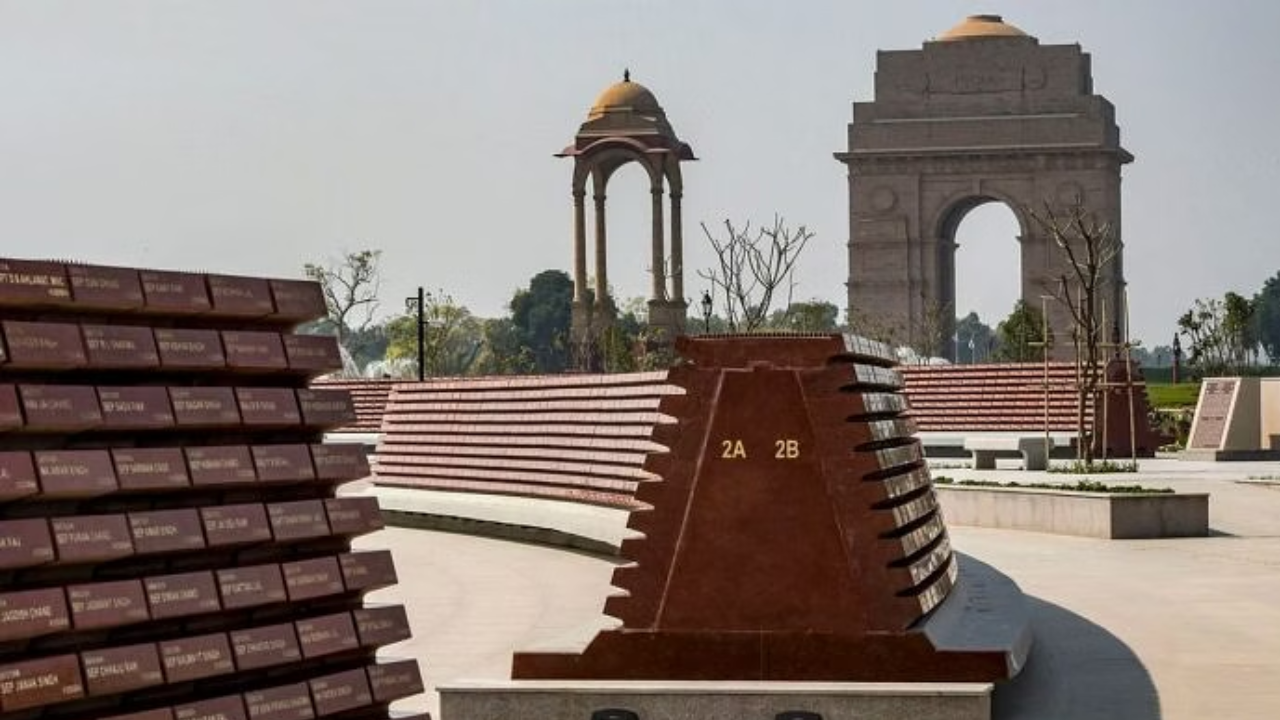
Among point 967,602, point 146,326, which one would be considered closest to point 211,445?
point 146,326

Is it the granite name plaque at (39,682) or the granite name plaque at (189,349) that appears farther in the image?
the granite name plaque at (189,349)

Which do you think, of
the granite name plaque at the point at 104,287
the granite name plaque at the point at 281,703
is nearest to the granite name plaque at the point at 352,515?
the granite name plaque at the point at 281,703

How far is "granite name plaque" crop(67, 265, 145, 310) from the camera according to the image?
10523 mm

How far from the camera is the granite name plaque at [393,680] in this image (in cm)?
1177

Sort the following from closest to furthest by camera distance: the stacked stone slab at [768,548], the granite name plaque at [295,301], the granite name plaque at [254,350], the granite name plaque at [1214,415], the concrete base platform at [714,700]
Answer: the granite name plaque at [254,350]
the granite name plaque at [295,301]
the concrete base platform at [714,700]
the stacked stone slab at [768,548]
the granite name plaque at [1214,415]

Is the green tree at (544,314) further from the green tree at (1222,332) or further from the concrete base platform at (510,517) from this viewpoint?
the concrete base platform at (510,517)

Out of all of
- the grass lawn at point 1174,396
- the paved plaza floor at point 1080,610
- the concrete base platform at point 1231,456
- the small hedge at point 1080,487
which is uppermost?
the grass lawn at point 1174,396

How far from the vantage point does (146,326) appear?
36.0 feet

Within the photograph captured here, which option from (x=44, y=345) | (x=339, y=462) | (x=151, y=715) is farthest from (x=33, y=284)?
(x=339, y=462)

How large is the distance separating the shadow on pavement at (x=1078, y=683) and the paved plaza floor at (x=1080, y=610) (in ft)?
0.04

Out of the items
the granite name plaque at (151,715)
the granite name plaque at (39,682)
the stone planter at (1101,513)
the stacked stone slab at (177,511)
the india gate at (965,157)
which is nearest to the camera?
the granite name plaque at (39,682)

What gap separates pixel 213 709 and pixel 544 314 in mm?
176548

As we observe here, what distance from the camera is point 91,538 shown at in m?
10.3

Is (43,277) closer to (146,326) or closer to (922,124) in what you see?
(146,326)
